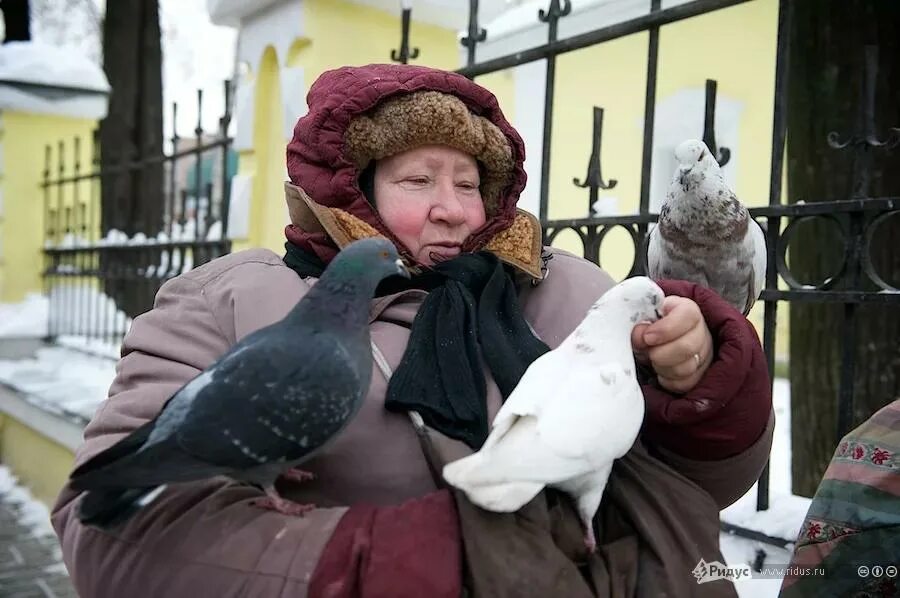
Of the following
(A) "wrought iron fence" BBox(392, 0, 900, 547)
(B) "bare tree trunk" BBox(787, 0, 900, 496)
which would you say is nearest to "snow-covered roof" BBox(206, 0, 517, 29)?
(A) "wrought iron fence" BBox(392, 0, 900, 547)

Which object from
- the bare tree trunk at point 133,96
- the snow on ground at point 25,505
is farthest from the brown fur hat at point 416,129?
the bare tree trunk at point 133,96

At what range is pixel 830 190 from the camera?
323 cm

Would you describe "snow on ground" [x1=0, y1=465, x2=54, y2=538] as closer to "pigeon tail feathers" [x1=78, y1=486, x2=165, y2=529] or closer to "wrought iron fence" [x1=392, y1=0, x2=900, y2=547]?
"wrought iron fence" [x1=392, y1=0, x2=900, y2=547]

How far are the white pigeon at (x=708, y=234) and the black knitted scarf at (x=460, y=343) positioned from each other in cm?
65

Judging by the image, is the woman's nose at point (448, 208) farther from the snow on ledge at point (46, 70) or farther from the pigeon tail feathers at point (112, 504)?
the snow on ledge at point (46, 70)

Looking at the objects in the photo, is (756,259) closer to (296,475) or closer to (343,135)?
(343,135)

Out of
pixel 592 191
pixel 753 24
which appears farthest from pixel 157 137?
pixel 592 191

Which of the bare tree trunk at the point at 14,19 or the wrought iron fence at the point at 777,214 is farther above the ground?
the bare tree trunk at the point at 14,19

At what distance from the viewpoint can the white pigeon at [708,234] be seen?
2104 mm

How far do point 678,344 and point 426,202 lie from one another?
0.69 meters

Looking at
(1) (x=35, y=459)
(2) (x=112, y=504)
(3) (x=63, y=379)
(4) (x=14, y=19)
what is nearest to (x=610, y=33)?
(2) (x=112, y=504)

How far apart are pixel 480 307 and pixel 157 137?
7679mm

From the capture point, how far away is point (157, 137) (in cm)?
838

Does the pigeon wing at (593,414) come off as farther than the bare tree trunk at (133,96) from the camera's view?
No
